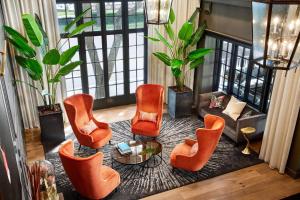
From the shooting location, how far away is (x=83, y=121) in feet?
19.0

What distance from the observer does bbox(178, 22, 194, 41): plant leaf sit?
6043mm

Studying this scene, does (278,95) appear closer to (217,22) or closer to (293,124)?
(293,124)

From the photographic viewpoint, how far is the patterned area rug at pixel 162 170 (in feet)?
15.9

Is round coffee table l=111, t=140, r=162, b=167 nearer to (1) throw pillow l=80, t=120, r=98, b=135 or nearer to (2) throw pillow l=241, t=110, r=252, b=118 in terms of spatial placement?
(1) throw pillow l=80, t=120, r=98, b=135

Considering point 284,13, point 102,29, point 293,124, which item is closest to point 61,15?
point 102,29

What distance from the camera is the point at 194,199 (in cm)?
469

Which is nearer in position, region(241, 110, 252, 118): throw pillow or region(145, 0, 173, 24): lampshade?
region(145, 0, 173, 24): lampshade

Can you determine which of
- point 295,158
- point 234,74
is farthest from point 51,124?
point 295,158

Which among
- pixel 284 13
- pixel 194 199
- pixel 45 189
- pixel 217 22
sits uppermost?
pixel 284 13

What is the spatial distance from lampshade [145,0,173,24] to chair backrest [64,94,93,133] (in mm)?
2388

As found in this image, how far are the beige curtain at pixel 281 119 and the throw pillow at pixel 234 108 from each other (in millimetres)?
959

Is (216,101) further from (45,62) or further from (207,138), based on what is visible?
(45,62)

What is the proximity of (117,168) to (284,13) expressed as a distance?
13.9 feet

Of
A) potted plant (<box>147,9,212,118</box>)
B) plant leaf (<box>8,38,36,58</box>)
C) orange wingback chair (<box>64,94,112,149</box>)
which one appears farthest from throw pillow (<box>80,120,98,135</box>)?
potted plant (<box>147,9,212,118</box>)
